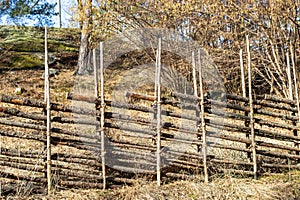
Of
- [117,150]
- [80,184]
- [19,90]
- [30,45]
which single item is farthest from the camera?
[30,45]

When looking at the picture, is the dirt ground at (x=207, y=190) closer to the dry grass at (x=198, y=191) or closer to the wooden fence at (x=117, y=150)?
the dry grass at (x=198, y=191)

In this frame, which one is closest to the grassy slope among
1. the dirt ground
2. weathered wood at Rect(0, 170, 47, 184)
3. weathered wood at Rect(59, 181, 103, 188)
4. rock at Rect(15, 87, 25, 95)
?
rock at Rect(15, 87, 25, 95)

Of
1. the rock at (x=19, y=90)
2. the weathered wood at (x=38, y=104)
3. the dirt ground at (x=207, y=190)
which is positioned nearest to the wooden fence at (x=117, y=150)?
the weathered wood at (x=38, y=104)

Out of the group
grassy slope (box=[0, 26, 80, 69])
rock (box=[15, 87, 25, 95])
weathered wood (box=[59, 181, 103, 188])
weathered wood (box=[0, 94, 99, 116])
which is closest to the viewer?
weathered wood (box=[0, 94, 99, 116])

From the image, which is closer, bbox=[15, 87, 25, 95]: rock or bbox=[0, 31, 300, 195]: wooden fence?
bbox=[0, 31, 300, 195]: wooden fence

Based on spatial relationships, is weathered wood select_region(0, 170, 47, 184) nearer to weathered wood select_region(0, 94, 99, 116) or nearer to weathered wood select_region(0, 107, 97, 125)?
weathered wood select_region(0, 107, 97, 125)

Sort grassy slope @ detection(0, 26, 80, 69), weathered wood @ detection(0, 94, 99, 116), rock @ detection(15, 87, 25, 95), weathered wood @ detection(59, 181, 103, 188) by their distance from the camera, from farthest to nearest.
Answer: grassy slope @ detection(0, 26, 80, 69) < rock @ detection(15, 87, 25, 95) < weathered wood @ detection(59, 181, 103, 188) < weathered wood @ detection(0, 94, 99, 116)

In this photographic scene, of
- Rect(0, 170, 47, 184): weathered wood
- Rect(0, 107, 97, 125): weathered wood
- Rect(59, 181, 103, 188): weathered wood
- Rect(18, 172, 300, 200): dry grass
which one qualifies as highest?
Rect(0, 107, 97, 125): weathered wood

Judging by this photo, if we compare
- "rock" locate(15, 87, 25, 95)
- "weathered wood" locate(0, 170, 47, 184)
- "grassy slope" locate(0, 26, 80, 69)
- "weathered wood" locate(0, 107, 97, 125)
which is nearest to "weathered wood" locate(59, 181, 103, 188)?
"weathered wood" locate(0, 170, 47, 184)

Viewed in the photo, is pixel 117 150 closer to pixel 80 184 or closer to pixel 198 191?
pixel 80 184

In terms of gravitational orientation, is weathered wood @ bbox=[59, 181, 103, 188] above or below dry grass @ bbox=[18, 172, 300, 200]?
above

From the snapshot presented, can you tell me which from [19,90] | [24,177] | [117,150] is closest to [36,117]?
[24,177]

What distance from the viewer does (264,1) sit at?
18.8 ft

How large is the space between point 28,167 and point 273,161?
3035 mm
